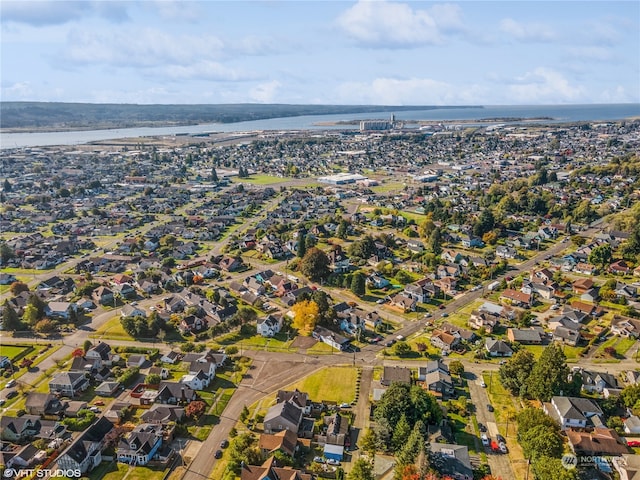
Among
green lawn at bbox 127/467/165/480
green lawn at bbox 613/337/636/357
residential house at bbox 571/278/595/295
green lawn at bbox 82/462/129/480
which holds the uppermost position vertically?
residential house at bbox 571/278/595/295

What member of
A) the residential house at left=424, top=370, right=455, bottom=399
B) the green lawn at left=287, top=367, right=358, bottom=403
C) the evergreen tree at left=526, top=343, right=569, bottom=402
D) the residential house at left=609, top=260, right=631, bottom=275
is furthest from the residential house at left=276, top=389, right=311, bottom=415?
the residential house at left=609, top=260, right=631, bottom=275

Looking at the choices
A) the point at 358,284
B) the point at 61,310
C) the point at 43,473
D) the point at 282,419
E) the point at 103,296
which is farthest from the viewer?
the point at 103,296

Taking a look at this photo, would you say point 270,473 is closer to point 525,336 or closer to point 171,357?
point 171,357

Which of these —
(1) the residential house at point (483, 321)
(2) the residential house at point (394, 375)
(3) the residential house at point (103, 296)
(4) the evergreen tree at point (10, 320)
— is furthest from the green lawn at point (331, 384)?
(4) the evergreen tree at point (10, 320)

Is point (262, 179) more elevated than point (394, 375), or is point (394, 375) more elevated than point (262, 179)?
point (262, 179)

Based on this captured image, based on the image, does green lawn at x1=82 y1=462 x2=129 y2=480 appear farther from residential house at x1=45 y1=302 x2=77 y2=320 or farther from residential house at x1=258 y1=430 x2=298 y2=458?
residential house at x1=45 y1=302 x2=77 y2=320

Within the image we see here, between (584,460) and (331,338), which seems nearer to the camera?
(584,460)

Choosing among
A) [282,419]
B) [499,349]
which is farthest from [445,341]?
[282,419]

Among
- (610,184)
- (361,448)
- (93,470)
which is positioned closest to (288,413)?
(361,448)
